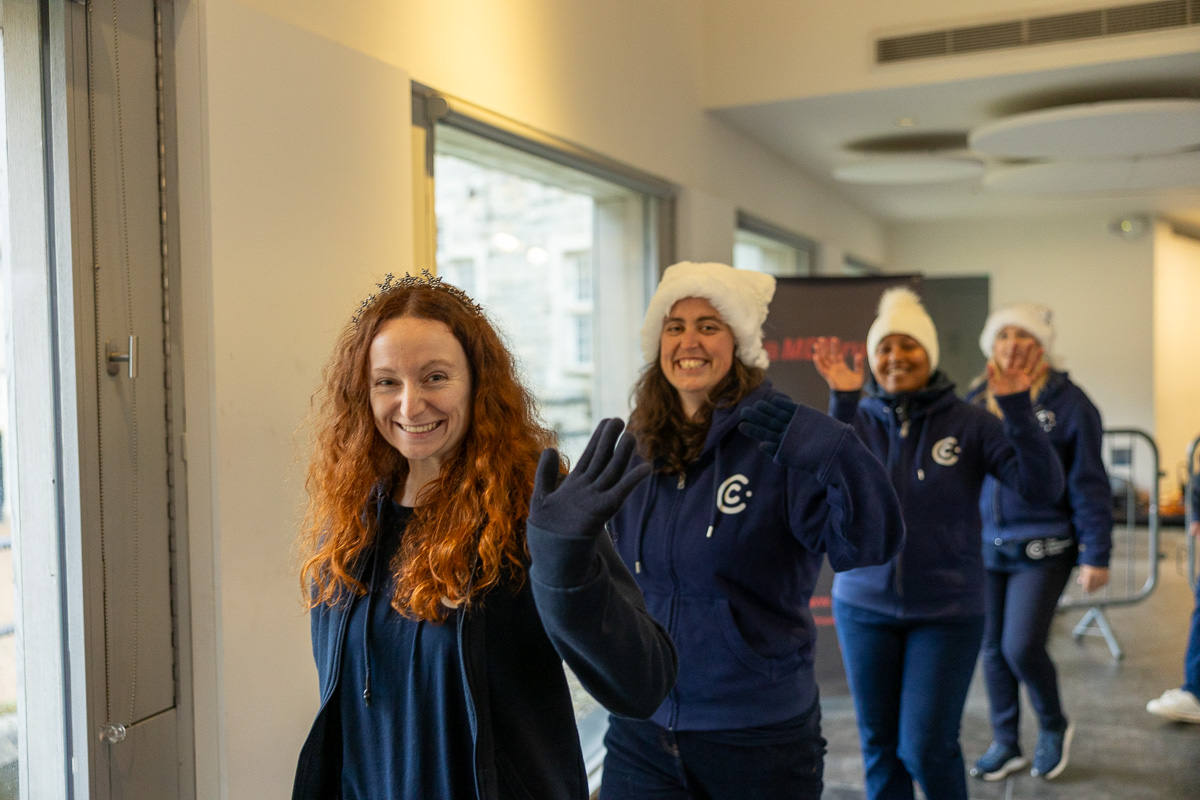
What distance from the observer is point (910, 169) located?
5512mm

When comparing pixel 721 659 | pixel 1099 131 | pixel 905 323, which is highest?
pixel 1099 131

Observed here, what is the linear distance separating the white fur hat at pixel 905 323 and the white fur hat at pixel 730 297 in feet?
3.03

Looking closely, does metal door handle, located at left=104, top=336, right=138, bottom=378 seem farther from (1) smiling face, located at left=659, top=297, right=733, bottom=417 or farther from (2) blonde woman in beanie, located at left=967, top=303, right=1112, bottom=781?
(2) blonde woman in beanie, located at left=967, top=303, right=1112, bottom=781

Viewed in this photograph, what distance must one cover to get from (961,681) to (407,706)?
176 cm

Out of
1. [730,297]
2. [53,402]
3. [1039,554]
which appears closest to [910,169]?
[1039,554]

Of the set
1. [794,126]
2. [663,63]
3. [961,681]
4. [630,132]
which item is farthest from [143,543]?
[794,126]

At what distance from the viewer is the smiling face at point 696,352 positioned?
207 centimetres

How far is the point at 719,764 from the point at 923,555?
1.05 m

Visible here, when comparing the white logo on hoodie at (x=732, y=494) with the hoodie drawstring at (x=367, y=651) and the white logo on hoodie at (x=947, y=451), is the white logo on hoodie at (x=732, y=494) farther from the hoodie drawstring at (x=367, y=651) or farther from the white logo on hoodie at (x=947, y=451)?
the white logo on hoodie at (x=947, y=451)

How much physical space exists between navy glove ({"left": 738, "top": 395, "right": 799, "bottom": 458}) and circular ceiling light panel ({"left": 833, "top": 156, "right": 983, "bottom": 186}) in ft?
13.1

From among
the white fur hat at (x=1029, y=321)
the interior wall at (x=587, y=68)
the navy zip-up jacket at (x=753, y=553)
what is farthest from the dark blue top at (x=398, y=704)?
the white fur hat at (x=1029, y=321)

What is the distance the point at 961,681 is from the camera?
8.27 ft

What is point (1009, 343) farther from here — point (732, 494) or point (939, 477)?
point (732, 494)

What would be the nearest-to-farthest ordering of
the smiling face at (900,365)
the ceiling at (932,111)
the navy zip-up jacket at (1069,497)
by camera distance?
the smiling face at (900,365) < the navy zip-up jacket at (1069,497) < the ceiling at (932,111)
